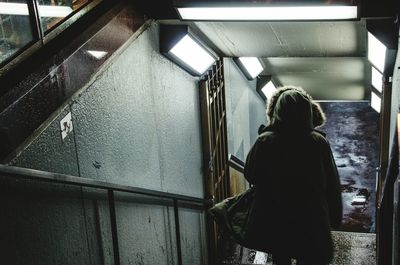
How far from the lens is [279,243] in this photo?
12.1 ft

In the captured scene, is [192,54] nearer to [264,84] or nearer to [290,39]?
[290,39]

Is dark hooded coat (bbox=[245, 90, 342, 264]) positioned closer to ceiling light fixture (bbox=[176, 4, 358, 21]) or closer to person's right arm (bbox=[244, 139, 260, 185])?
person's right arm (bbox=[244, 139, 260, 185])

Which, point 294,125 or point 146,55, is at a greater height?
point 146,55

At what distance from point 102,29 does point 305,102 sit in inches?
66.3

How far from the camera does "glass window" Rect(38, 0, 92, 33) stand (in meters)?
2.84

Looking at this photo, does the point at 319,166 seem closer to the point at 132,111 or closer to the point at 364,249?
the point at 132,111

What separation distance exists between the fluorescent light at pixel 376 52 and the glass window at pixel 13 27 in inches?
123

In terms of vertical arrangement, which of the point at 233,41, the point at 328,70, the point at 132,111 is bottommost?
the point at 132,111

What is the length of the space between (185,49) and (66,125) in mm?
2450

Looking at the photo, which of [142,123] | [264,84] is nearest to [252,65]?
[264,84]

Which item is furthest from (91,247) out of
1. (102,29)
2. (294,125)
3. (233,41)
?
(233,41)

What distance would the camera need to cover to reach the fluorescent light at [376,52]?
4285 millimetres

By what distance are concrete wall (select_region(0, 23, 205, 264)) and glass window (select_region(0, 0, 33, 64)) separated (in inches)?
19.4

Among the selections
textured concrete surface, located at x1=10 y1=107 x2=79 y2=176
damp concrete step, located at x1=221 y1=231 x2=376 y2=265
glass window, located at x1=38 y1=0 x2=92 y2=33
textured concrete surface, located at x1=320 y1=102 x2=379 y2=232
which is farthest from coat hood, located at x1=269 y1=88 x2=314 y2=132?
textured concrete surface, located at x1=320 y1=102 x2=379 y2=232
